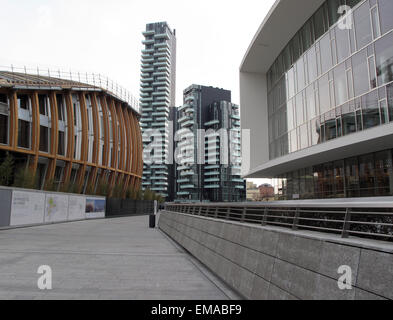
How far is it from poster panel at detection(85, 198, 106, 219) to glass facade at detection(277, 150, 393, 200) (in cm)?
2129

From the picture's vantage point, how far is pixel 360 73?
1770 cm

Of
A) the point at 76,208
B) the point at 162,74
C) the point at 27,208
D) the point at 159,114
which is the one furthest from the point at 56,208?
the point at 162,74

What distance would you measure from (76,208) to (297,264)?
30723 millimetres

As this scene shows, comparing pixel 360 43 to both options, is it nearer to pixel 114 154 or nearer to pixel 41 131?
pixel 41 131

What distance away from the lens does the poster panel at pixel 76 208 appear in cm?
3058

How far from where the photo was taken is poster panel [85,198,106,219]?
119 ft

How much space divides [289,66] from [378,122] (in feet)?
44.7

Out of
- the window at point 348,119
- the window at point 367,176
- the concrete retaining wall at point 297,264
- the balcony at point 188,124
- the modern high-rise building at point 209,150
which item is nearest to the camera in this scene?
the concrete retaining wall at point 297,264

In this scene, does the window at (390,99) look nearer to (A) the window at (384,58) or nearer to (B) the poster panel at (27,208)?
(A) the window at (384,58)

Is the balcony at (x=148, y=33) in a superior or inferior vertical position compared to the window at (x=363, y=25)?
superior

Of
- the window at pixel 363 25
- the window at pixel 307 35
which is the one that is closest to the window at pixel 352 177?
the window at pixel 363 25

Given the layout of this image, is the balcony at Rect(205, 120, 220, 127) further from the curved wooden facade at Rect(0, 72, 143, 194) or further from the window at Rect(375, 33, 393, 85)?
the window at Rect(375, 33, 393, 85)
